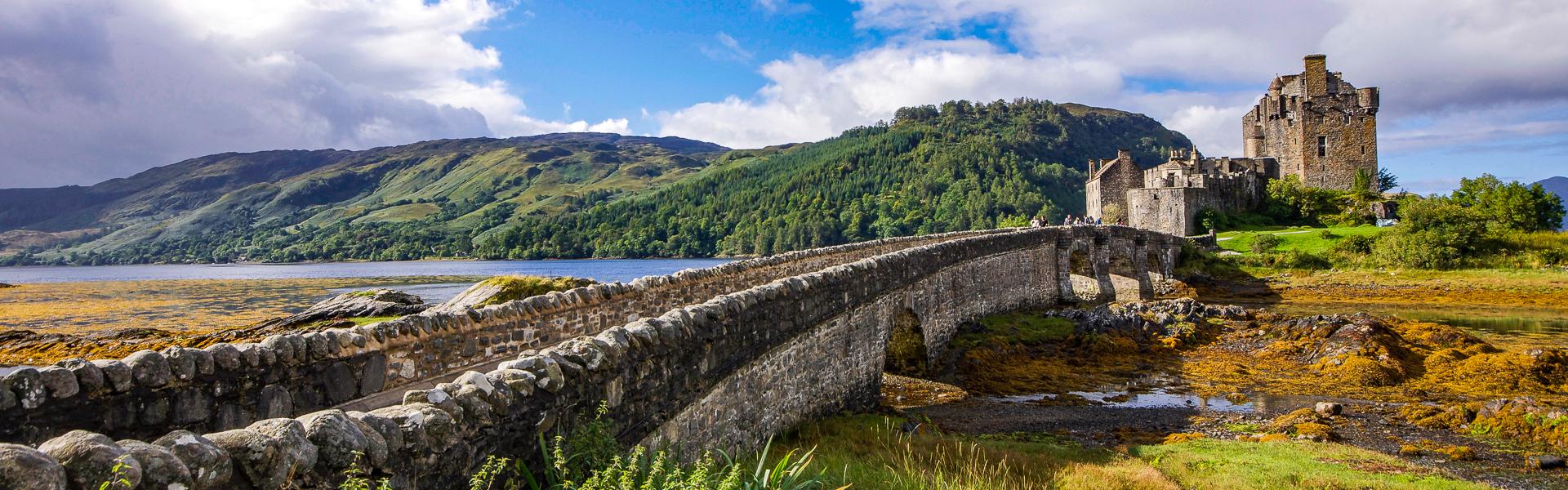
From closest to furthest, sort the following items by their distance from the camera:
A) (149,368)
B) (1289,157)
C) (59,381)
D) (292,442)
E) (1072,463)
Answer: (292,442) < (59,381) < (149,368) < (1072,463) < (1289,157)

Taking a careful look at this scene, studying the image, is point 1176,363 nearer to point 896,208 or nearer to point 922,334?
point 922,334

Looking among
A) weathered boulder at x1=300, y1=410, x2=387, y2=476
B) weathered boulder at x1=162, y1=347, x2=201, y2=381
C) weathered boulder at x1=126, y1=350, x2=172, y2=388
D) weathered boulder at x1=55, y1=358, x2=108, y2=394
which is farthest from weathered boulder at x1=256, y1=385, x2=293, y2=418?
weathered boulder at x1=300, y1=410, x2=387, y2=476

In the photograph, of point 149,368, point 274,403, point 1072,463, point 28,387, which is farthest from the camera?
point 1072,463

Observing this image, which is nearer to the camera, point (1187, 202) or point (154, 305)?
point (154, 305)

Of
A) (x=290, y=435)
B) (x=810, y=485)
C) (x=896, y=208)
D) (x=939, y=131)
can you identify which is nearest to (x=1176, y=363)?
(x=810, y=485)

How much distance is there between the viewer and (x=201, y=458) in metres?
3.20

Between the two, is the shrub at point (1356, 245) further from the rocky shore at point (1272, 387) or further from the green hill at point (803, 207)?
the green hill at point (803, 207)

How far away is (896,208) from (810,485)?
113 metres

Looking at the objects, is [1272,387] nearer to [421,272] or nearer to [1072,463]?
[1072,463]

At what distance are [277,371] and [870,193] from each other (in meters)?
125

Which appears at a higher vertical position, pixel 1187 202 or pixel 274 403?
pixel 1187 202

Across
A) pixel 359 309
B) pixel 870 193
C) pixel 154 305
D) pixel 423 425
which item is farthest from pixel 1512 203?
pixel 870 193

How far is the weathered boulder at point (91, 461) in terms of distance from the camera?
2877mm

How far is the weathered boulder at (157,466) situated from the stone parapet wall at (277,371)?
11.3 ft
